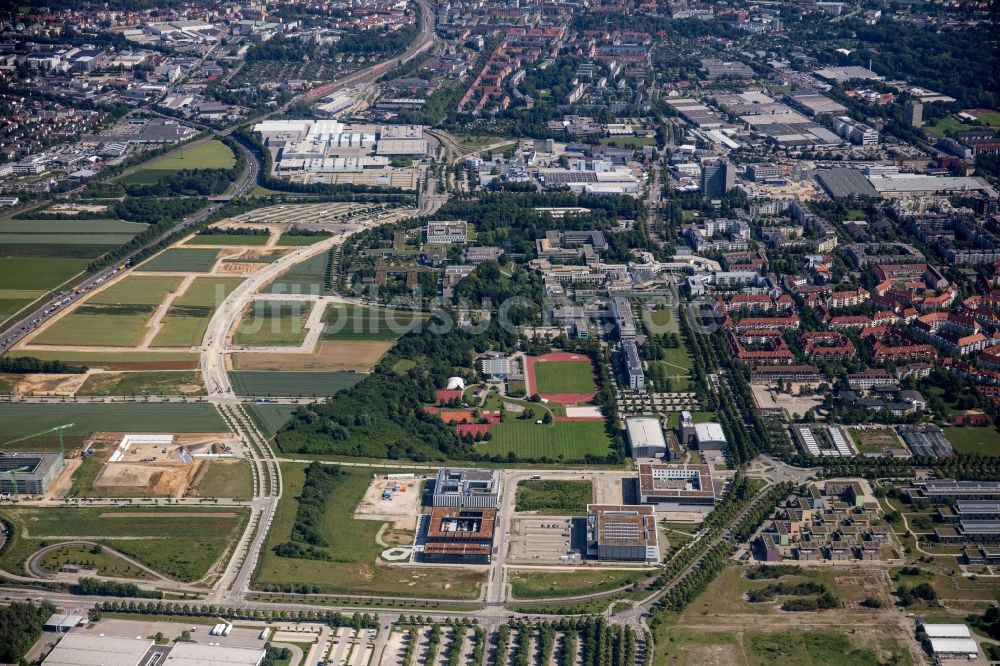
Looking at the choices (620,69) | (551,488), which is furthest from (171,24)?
(551,488)

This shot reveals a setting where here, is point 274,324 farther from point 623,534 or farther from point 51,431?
point 623,534

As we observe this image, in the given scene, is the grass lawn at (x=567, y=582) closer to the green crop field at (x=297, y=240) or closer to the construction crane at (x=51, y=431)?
the construction crane at (x=51, y=431)

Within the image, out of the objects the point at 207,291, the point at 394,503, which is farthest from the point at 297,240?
the point at 394,503

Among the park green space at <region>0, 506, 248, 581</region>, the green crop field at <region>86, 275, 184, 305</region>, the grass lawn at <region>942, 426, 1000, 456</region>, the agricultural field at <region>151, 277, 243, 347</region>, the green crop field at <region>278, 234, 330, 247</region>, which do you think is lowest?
the green crop field at <region>86, 275, 184, 305</region>

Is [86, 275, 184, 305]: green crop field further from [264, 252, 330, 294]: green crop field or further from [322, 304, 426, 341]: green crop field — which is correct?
[322, 304, 426, 341]: green crop field

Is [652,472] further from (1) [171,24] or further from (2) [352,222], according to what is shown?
(1) [171,24]

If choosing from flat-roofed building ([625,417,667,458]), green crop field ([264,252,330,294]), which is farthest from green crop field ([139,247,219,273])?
flat-roofed building ([625,417,667,458])

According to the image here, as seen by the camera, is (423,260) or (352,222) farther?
(352,222)

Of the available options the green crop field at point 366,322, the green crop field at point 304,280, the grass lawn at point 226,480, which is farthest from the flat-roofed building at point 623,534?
the green crop field at point 304,280
